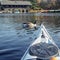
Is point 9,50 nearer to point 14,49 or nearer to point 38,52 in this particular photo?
point 14,49

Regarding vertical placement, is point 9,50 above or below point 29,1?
above

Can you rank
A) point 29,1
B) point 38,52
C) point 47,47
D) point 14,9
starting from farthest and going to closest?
point 29,1, point 14,9, point 47,47, point 38,52

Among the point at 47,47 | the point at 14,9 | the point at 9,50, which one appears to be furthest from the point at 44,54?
the point at 14,9

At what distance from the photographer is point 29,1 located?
134 m

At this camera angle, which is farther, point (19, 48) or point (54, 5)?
point (54, 5)

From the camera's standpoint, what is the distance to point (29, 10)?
410 feet

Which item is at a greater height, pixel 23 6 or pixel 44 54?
pixel 44 54

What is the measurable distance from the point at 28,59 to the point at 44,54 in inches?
37.5

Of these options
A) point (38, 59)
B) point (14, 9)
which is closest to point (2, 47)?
point (38, 59)

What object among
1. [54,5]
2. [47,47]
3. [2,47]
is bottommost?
[54,5]

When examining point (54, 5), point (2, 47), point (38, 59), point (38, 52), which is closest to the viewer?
point (38, 59)

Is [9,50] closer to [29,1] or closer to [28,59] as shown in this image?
[28,59]

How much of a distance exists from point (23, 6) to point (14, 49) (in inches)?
4319

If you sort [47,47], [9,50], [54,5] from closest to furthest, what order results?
[47,47]
[9,50]
[54,5]
